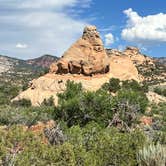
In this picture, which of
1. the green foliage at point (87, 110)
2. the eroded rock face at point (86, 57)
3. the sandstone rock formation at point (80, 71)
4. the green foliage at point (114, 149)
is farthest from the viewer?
the eroded rock face at point (86, 57)

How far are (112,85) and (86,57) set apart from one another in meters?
5.72

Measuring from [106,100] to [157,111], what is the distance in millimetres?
15984

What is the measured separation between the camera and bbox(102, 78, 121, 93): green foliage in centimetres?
5567

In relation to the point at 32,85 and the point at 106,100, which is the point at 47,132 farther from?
the point at 32,85

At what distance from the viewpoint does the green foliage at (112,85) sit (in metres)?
55.7

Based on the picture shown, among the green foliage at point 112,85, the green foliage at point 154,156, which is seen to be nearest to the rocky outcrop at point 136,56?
the green foliage at point 112,85

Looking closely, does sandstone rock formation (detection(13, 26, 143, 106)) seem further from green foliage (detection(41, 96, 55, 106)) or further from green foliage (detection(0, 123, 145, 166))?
green foliage (detection(0, 123, 145, 166))

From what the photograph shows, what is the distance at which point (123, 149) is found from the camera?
15.1m

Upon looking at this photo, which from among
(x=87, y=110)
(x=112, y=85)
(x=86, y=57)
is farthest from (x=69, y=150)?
(x=86, y=57)

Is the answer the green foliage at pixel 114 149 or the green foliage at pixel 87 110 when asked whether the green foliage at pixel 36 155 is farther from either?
the green foliage at pixel 87 110

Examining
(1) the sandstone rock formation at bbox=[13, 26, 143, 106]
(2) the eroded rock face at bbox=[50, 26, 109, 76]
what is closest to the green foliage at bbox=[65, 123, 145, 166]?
(1) the sandstone rock formation at bbox=[13, 26, 143, 106]

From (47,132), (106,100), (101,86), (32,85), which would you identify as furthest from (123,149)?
(32,85)

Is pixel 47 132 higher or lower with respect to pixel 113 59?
lower

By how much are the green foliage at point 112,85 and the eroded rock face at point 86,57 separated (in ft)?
9.04
